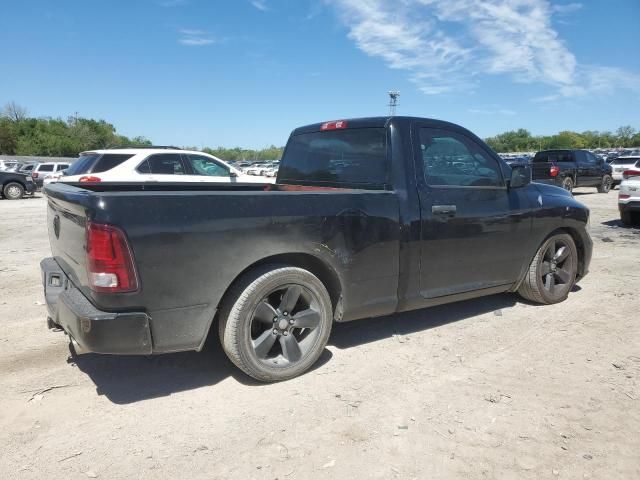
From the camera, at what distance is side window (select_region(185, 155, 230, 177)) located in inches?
421

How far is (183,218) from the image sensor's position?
108 inches

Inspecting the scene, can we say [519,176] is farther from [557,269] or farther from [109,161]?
[109,161]

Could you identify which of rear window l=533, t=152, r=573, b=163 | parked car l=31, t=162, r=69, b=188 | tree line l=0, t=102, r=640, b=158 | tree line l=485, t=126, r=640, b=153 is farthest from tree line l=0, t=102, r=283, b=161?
tree line l=485, t=126, r=640, b=153

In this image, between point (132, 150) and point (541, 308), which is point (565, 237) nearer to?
point (541, 308)

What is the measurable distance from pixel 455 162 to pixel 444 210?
546mm

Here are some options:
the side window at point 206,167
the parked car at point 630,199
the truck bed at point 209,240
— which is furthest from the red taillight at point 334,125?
the parked car at point 630,199

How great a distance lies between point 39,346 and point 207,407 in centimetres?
182

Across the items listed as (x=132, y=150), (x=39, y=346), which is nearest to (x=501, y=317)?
(x=39, y=346)

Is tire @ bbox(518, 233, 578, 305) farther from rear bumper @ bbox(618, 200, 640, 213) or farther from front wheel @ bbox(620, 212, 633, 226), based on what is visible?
front wheel @ bbox(620, 212, 633, 226)

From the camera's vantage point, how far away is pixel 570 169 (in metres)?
19.1

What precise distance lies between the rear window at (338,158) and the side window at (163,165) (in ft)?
20.4

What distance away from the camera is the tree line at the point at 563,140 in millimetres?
128250

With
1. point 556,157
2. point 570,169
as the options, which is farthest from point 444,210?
Result: point 556,157

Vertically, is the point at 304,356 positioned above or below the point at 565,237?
below
